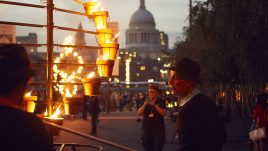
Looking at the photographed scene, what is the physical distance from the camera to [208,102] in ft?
14.8

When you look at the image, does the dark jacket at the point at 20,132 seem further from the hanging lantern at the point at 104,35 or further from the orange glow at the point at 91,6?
the orange glow at the point at 91,6

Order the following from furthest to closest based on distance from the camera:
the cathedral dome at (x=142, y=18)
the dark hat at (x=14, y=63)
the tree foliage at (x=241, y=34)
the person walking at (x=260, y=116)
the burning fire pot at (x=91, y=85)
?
1. the cathedral dome at (x=142, y=18)
2. the tree foliage at (x=241, y=34)
3. the person walking at (x=260, y=116)
4. the burning fire pot at (x=91, y=85)
5. the dark hat at (x=14, y=63)

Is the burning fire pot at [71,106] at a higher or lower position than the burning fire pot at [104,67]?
lower

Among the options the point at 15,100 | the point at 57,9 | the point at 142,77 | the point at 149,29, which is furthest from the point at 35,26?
the point at 142,77

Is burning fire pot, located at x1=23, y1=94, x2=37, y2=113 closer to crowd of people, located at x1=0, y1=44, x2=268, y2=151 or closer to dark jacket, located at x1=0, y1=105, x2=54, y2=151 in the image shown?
crowd of people, located at x1=0, y1=44, x2=268, y2=151

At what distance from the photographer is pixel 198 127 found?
14.2ft

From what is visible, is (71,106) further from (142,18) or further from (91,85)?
(142,18)

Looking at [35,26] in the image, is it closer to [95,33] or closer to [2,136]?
[95,33]

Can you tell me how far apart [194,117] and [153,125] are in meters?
6.64

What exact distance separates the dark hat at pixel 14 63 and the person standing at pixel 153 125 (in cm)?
818

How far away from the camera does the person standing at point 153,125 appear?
35.7 ft

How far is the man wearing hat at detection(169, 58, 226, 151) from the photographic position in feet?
14.1

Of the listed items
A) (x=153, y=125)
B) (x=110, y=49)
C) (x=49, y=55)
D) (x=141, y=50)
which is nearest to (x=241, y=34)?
(x=153, y=125)

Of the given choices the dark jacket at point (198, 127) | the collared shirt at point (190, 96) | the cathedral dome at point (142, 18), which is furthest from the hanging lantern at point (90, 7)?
the cathedral dome at point (142, 18)
